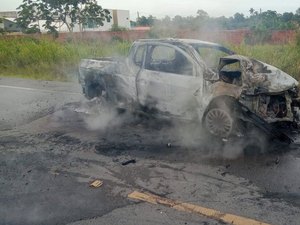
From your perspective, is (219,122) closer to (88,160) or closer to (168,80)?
(168,80)

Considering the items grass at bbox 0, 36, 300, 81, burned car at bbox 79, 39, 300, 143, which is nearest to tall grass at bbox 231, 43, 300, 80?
grass at bbox 0, 36, 300, 81

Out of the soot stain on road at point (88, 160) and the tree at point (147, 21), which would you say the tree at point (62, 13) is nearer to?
the tree at point (147, 21)

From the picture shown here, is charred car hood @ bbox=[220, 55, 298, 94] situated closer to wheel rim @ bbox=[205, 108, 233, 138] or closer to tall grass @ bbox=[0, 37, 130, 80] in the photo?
wheel rim @ bbox=[205, 108, 233, 138]

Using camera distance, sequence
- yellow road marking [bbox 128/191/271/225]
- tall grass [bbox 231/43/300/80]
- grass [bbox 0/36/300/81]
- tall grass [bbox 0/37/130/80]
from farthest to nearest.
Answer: tall grass [bbox 0/37/130/80] < grass [bbox 0/36/300/81] < tall grass [bbox 231/43/300/80] < yellow road marking [bbox 128/191/271/225]

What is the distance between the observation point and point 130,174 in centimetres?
482

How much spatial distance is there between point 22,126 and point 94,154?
2.67 meters

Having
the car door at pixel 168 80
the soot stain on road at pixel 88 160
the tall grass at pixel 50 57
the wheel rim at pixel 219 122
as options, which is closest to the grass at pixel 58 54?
the tall grass at pixel 50 57

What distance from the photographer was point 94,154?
5691mm

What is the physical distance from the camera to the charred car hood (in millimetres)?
5539

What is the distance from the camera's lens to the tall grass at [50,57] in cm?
1466

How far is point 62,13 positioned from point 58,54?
38.3 feet

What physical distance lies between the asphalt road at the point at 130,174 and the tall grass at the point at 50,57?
7.28 meters

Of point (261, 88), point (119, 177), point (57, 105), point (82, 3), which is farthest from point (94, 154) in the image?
point (82, 3)

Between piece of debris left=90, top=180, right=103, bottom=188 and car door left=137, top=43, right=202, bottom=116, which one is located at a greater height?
car door left=137, top=43, right=202, bottom=116
